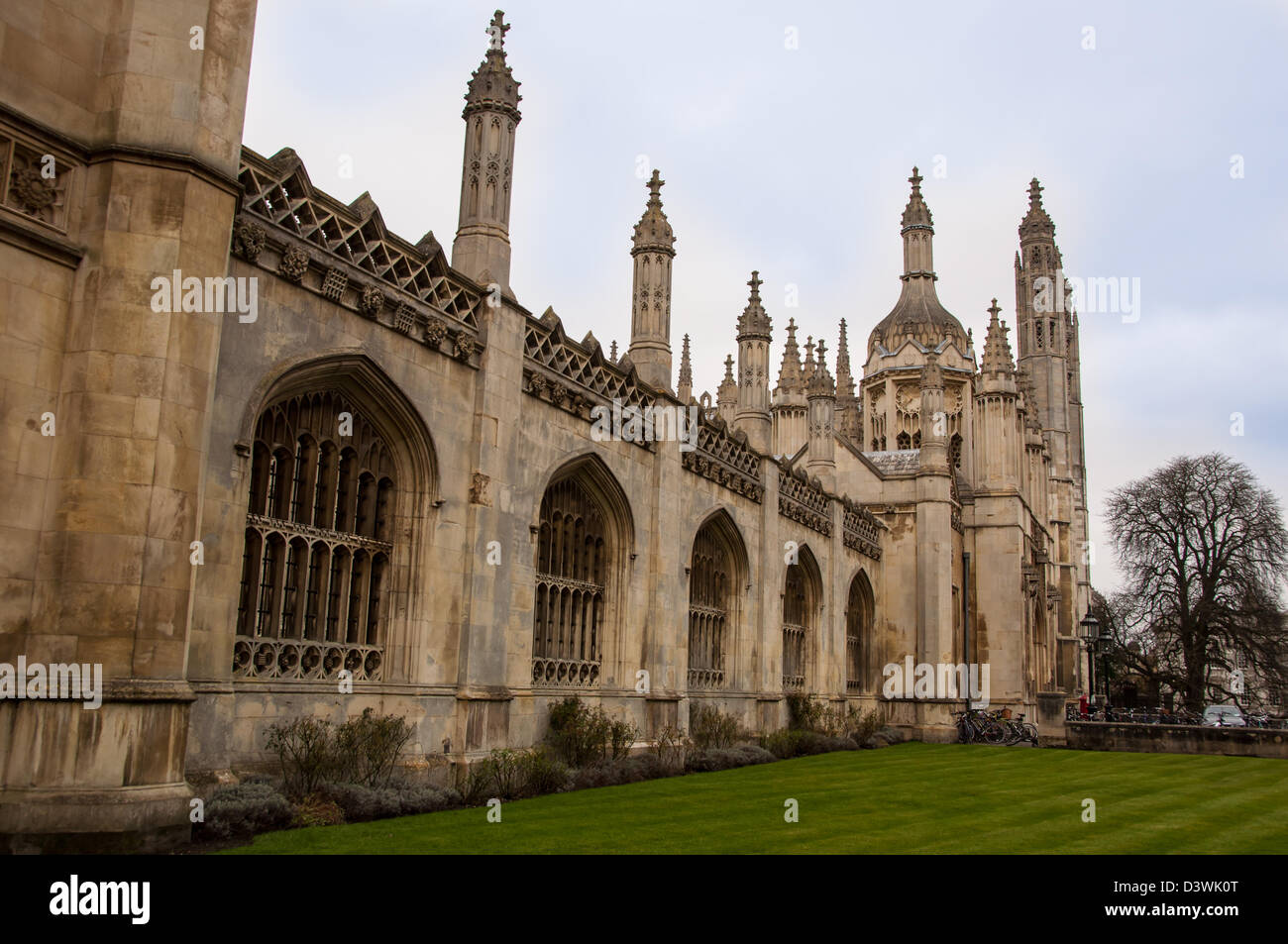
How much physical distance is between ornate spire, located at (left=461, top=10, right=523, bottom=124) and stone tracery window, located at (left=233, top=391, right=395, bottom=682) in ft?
16.6

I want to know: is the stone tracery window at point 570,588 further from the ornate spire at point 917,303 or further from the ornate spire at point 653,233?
the ornate spire at point 917,303

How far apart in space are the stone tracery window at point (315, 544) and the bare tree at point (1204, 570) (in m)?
37.2

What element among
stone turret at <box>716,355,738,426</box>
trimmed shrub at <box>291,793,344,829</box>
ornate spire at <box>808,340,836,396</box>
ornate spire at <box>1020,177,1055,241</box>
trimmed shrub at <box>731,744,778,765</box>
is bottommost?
trimmed shrub at <box>731,744,778,765</box>

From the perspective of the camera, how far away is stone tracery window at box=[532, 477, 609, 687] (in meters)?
15.4

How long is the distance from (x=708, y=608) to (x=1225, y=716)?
91.4 feet

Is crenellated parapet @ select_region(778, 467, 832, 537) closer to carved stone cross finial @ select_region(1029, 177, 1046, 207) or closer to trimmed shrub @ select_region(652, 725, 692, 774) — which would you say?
trimmed shrub @ select_region(652, 725, 692, 774)

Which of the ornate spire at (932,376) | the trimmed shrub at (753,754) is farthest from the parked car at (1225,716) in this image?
the trimmed shrub at (753,754)

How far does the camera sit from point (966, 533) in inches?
1483

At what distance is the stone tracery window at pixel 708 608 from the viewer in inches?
806

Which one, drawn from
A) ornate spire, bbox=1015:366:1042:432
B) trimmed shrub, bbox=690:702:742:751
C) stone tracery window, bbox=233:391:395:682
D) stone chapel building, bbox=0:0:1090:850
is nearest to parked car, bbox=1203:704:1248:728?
ornate spire, bbox=1015:366:1042:432
